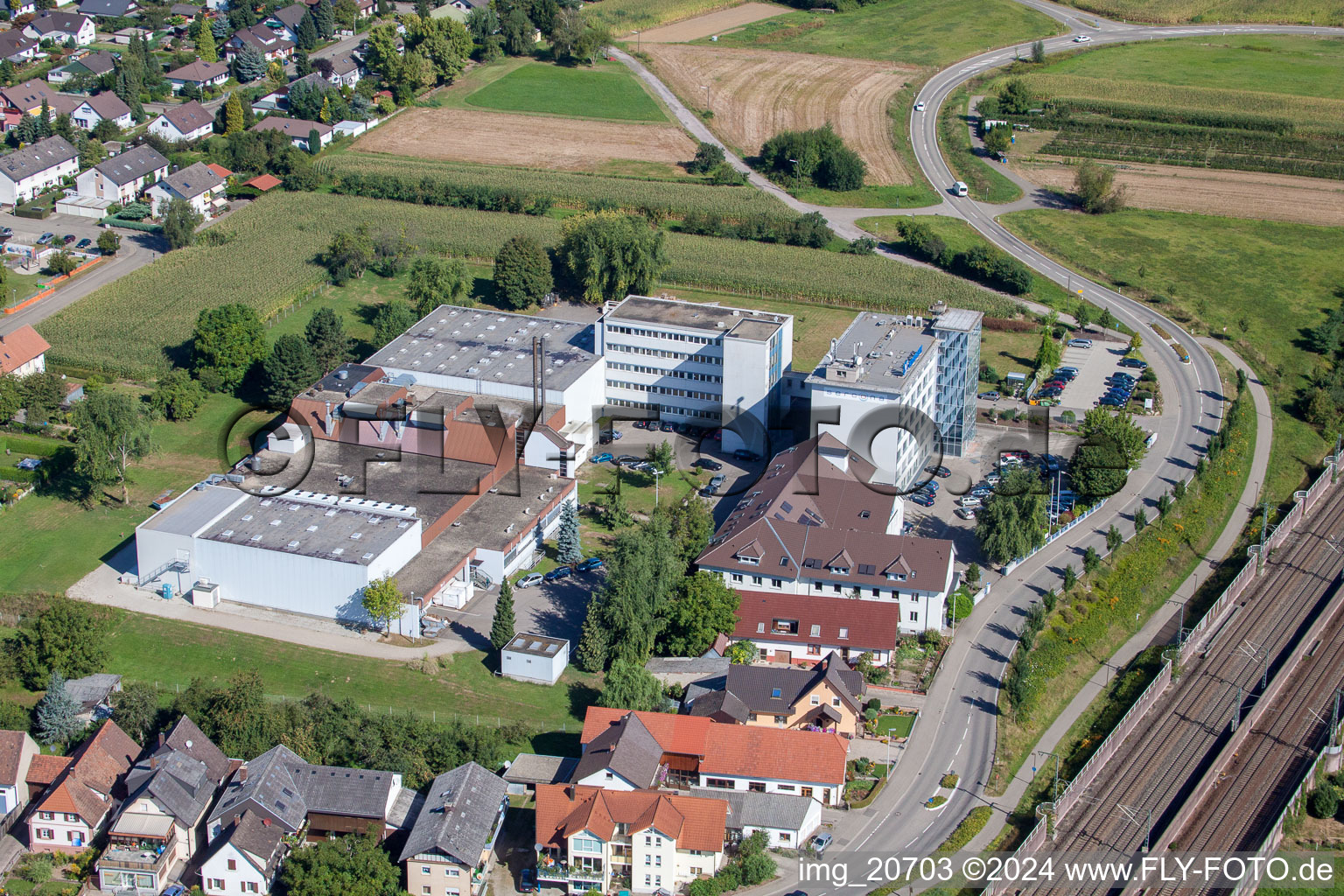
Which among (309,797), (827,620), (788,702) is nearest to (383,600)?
(309,797)

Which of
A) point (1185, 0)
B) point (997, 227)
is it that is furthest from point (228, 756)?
point (1185, 0)

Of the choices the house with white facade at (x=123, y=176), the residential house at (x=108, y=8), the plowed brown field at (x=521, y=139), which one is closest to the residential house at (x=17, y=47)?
the residential house at (x=108, y=8)

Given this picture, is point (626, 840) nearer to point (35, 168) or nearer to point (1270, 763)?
point (1270, 763)

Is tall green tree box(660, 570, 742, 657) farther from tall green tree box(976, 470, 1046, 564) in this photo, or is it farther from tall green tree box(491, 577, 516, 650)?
tall green tree box(976, 470, 1046, 564)

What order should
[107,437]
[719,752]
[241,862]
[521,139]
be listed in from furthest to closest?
[521,139] → [107,437] → [719,752] → [241,862]

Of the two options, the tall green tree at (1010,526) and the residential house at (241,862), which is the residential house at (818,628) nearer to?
the tall green tree at (1010,526)

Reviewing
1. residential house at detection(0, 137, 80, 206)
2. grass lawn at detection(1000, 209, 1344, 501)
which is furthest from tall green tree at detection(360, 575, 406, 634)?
residential house at detection(0, 137, 80, 206)

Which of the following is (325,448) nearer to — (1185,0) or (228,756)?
(228,756)
